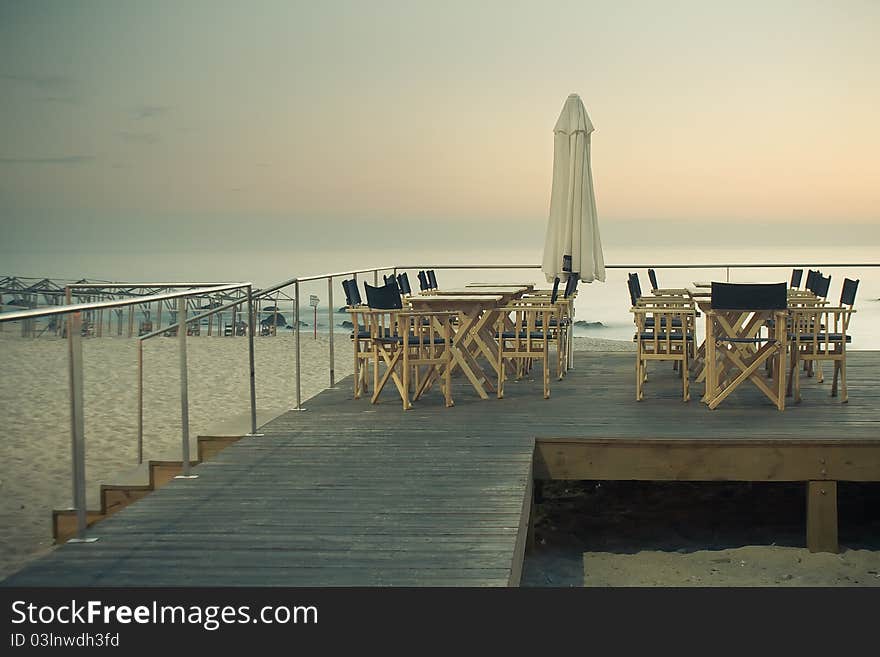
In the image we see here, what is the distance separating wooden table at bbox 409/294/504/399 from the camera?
754 centimetres

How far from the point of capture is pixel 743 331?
289 inches

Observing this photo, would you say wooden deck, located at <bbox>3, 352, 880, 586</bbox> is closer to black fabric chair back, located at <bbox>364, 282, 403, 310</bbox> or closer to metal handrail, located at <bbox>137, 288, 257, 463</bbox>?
metal handrail, located at <bbox>137, 288, 257, 463</bbox>

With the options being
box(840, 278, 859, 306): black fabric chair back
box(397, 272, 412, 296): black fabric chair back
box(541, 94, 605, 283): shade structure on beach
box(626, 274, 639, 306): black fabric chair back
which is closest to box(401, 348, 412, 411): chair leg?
box(541, 94, 605, 283): shade structure on beach

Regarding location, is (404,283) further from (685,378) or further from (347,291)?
(685,378)

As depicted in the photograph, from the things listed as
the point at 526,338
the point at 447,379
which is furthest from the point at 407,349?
the point at 526,338

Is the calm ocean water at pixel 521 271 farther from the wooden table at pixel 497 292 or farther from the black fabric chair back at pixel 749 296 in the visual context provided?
the black fabric chair back at pixel 749 296

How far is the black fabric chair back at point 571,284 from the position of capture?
9.06m

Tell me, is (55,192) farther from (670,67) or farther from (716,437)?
(716,437)

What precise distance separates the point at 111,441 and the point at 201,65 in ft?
67.1

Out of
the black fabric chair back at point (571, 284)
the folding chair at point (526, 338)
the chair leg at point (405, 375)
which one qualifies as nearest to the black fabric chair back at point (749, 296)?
the folding chair at point (526, 338)

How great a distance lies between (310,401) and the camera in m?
7.83

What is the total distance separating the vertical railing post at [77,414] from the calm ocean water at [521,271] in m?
2.54

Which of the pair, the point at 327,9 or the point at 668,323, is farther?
the point at 327,9
